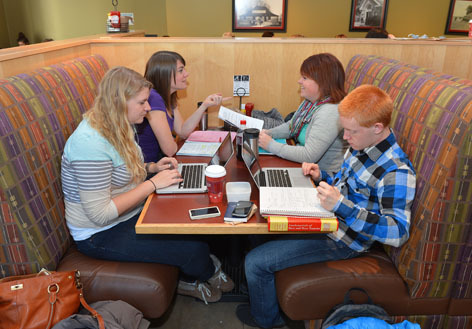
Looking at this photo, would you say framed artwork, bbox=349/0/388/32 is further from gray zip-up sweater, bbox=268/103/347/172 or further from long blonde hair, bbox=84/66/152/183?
long blonde hair, bbox=84/66/152/183

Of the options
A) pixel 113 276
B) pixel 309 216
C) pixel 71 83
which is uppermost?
pixel 71 83

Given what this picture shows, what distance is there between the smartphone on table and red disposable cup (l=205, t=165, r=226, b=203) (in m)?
0.06

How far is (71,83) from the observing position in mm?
1996

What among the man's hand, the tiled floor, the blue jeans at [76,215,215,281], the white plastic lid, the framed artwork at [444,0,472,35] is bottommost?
the tiled floor

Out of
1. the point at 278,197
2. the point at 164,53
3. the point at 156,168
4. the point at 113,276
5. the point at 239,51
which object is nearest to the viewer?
the point at 278,197

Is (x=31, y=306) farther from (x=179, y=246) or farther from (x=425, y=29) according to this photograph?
(x=425, y=29)

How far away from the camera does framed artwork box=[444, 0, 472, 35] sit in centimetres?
557

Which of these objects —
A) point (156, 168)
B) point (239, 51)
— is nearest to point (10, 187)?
point (156, 168)

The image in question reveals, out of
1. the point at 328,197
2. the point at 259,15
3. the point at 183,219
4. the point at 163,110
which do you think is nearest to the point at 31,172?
the point at 183,219

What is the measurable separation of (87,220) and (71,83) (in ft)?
2.78

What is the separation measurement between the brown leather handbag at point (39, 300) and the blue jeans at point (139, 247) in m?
0.22

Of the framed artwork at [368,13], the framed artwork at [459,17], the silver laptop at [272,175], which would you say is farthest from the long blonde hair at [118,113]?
the framed artwork at [459,17]

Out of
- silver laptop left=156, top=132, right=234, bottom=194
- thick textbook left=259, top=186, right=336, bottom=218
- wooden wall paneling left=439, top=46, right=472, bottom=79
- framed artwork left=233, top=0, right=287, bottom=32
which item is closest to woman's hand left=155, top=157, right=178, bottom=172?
silver laptop left=156, top=132, right=234, bottom=194

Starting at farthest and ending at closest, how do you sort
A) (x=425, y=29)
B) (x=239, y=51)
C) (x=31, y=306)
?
(x=425, y=29) → (x=239, y=51) → (x=31, y=306)
